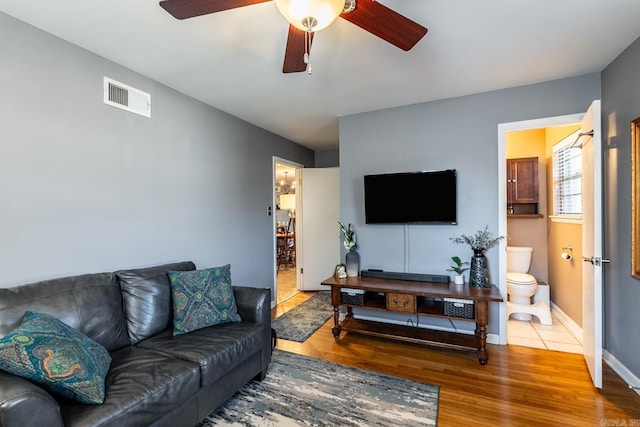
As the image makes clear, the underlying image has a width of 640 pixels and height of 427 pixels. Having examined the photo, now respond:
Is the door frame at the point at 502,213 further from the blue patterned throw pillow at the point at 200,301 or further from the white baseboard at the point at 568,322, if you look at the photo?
the blue patterned throw pillow at the point at 200,301

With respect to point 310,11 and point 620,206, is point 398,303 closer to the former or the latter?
point 620,206

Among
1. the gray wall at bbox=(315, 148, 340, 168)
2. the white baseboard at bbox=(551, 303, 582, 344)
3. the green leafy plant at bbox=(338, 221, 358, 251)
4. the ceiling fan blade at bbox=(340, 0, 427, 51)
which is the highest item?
the gray wall at bbox=(315, 148, 340, 168)

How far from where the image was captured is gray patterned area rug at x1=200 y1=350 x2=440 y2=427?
5.96 ft

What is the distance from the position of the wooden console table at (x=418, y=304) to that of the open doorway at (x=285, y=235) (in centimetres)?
154

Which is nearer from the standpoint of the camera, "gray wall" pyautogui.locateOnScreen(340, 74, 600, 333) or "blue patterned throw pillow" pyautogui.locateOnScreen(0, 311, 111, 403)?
"blue patterned throw pillow" pyautogui.locateOnScreen(0, 311, 111, 403)

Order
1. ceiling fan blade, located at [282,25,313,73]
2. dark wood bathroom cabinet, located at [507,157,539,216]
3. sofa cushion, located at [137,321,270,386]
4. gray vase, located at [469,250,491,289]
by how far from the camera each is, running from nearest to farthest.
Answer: ceiling fan blade, located at [282,25,313,73] → sofa cushion, located at [137,321,270,386] → gray vase, located at [469,250,491,289] → dark wood bathroom cabinet, located at [507,157,539,216]

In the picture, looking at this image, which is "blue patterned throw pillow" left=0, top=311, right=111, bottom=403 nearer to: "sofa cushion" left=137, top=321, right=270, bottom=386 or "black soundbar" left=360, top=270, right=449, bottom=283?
"sofa cushion" left=137, top=321, right=270, bottom=386

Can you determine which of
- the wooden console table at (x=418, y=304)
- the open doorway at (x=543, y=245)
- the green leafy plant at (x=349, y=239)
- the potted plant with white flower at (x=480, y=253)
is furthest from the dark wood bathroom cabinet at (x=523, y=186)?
the green leafy plant at (x=349, y=239)

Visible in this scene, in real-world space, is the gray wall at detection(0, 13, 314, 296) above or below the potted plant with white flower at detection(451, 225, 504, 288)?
above

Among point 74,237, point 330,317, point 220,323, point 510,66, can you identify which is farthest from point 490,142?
point 74,237

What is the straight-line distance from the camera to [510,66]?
2383 mm

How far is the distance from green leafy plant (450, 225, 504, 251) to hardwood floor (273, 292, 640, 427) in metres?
0.97

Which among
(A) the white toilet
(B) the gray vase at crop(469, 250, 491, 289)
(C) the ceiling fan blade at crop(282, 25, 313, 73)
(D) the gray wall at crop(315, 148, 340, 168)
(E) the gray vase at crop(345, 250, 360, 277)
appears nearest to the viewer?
(C) the ceiling fan blade at crop(282, 25, 313, 73)

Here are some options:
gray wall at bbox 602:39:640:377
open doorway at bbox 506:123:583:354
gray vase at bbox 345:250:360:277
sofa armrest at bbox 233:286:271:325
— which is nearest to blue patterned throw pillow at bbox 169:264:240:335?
sofa armrest at bbox 233:286:271:325
